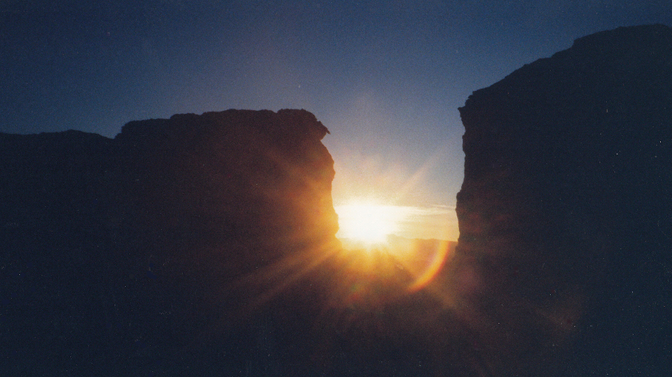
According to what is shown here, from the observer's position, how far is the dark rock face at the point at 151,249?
10.4 meters

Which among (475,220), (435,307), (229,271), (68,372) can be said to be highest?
(475,220)

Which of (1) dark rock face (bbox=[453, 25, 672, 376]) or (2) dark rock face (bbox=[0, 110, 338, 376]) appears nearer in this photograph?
(1) dark rock face (bbox=[453, 25, 672, 376])

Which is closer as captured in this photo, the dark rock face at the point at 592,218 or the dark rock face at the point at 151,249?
the dark rock face at the point at 592,218

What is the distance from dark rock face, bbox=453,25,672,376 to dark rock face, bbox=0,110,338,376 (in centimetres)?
915

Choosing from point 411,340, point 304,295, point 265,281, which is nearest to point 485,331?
point 411,340

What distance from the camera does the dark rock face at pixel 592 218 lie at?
964 centimetres

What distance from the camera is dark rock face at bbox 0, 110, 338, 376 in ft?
34.1

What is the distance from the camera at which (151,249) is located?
37.3 ft

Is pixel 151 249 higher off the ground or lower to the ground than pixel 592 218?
lower

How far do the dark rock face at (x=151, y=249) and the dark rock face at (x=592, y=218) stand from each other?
9153mm

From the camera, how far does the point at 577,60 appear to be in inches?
412

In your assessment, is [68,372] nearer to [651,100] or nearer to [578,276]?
[578,276]

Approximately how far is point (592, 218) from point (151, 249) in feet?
57.9

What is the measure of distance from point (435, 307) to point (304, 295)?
6.16 metres
